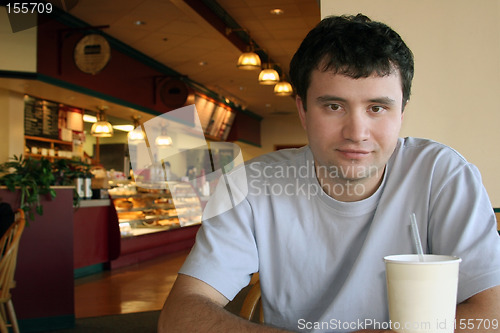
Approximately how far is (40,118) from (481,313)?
7952mm

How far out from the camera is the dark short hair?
1.05 metres

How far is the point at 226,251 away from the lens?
1188 mm

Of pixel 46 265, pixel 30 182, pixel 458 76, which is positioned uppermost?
pixel 458 76

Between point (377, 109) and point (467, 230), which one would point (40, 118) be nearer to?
point (377, 109)

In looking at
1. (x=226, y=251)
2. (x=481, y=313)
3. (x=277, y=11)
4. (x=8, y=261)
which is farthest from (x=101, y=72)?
(x=481, y=313)

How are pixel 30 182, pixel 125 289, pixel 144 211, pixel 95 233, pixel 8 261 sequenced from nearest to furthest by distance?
pixel 8 261
pixel 30 182
pixel 125 289
pixel 95 233
pixel 144 211

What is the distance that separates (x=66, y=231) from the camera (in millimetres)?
4629

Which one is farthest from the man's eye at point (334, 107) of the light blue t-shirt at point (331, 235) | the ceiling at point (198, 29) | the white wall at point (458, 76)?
the ceiling at point (198, 29)

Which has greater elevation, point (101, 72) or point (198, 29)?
point (198, 29)

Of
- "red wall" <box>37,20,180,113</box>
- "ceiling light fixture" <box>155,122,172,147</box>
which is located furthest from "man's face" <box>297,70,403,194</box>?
"red wall" <box>37,20,180,113</box>

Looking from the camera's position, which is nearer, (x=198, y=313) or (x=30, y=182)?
(x=198, y=313)

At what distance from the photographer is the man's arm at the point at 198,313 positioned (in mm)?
965

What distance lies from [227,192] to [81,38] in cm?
574

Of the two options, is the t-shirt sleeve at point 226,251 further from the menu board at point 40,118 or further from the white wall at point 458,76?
the menu board at point 40,118
